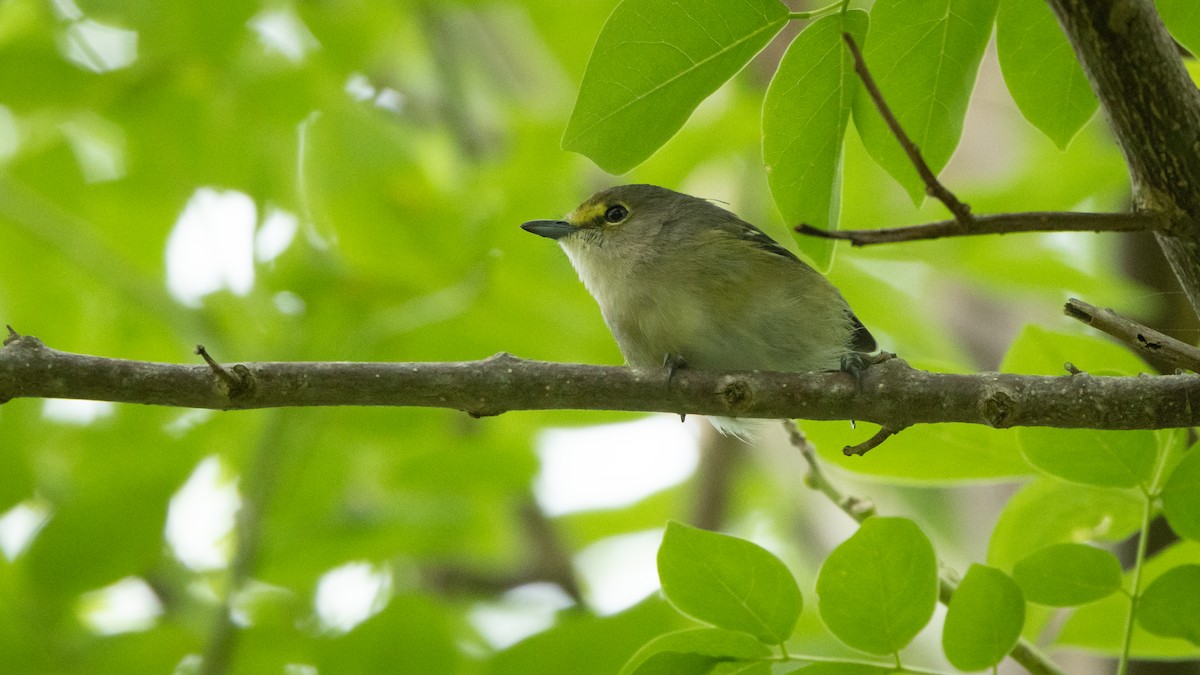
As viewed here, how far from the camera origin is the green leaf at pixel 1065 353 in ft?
8.66

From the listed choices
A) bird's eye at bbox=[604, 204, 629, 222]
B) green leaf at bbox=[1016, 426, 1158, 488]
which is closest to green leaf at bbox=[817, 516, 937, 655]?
green leaf at bbox=[1016, 426, 1158, 488]

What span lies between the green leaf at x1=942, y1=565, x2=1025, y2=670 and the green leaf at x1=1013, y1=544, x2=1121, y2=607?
0.11 m

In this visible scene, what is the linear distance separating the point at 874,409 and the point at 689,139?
2.22 m

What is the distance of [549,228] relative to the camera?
4.09 m

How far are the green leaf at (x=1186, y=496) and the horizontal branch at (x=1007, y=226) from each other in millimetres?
616

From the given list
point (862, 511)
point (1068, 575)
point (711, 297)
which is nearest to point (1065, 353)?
point (1068, 575)

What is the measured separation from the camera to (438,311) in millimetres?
3756

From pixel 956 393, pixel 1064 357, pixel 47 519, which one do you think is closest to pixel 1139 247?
pixel 1064 357

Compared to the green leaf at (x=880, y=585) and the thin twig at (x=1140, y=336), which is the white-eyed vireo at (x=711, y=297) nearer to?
the green leaf at (x=880, y=585)

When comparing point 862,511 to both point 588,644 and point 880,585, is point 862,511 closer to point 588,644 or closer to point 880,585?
point 880,585

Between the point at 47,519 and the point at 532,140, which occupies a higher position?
the point at 532,140

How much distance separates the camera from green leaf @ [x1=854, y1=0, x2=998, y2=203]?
230 cm

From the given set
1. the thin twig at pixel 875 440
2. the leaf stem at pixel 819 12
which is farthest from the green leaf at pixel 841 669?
the leaf stem at pixel 819 12

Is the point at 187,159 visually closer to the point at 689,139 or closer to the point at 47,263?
the point at 47,263
